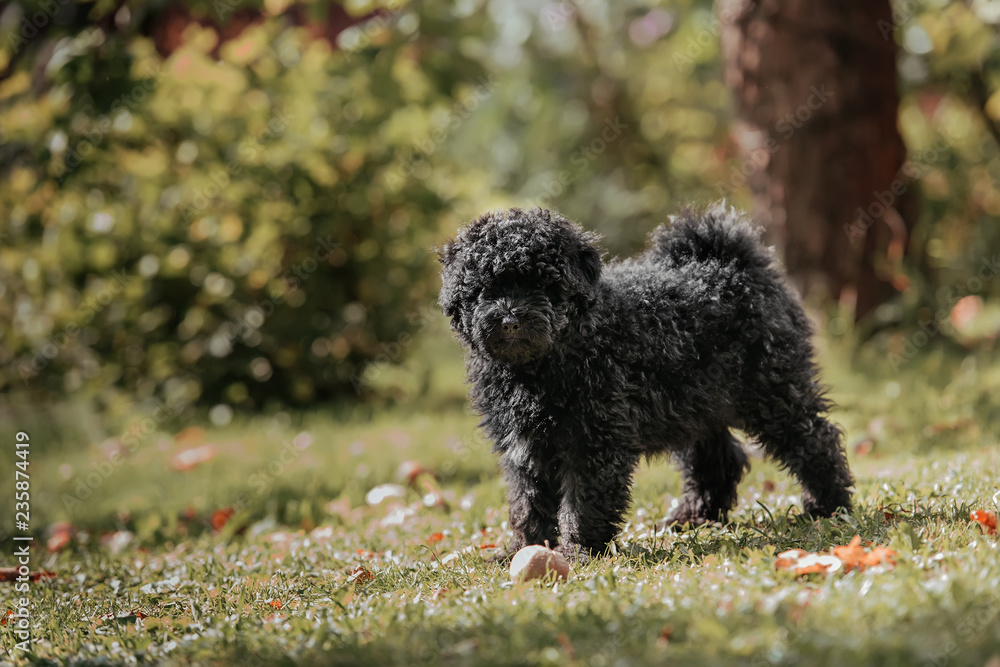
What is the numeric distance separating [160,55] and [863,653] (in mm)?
10954

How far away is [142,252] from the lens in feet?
32.2

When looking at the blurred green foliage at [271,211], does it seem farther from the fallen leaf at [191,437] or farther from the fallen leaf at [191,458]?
the fallen leaf at [191,458]

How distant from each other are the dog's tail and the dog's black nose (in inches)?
52.0

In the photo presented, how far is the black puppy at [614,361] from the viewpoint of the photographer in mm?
4086

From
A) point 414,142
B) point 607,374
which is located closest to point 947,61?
point 414,142

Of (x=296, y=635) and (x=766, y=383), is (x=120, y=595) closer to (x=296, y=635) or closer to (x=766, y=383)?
(x=296, y=635)

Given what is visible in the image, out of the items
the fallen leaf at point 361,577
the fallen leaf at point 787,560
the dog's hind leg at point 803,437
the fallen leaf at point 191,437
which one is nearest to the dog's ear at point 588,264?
the dog's hind leg at point 803,437

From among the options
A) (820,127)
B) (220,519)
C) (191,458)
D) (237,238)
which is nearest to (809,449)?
(220,519)

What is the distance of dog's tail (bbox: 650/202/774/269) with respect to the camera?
478 cm

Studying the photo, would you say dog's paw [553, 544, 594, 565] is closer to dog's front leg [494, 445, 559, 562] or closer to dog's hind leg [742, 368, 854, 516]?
dog's front leg [494, 445, 559, 562]

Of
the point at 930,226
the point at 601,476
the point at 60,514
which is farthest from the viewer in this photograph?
the point at 930,226

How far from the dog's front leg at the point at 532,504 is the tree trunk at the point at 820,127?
5375 millimetres

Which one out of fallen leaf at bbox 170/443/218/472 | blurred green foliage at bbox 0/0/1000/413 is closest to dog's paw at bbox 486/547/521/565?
fallen leaf at bbox 170/443/218/472

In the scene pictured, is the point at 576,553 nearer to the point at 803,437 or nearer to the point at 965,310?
the point at 803,437
